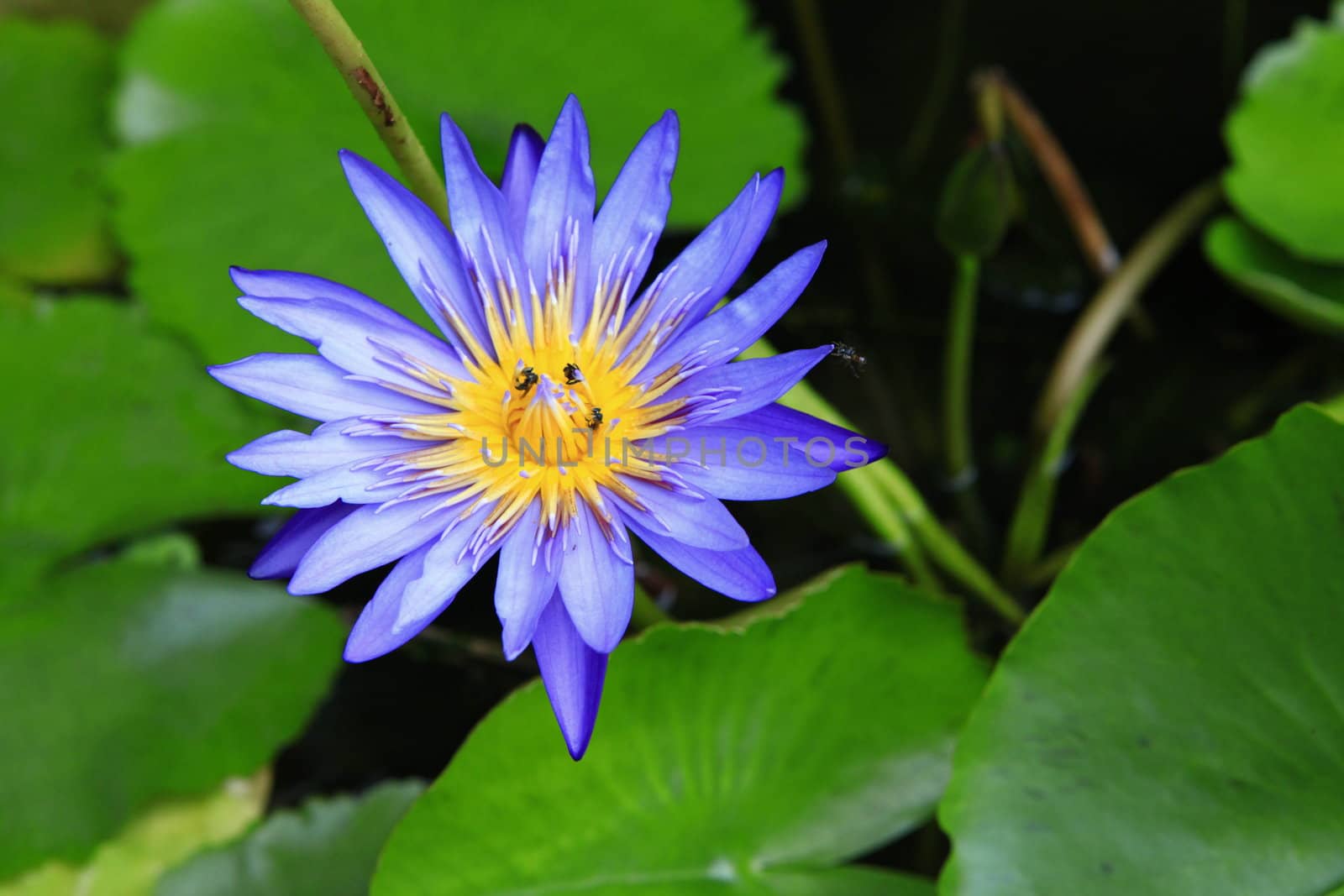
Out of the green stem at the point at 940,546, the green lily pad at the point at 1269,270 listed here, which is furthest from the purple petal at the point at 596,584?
the green lily pad at the point at 1269,270

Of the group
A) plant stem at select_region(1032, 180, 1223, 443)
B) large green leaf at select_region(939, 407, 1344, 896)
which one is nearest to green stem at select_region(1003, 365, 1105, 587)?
plant stem at select_region(1032, 180, 1223, 443)

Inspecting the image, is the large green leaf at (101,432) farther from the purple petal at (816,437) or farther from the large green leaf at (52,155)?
the purple petal at (816,437)

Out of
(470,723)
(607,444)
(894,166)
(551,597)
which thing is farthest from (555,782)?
(894,166)

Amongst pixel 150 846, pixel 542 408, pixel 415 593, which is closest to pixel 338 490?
pixel 415 593

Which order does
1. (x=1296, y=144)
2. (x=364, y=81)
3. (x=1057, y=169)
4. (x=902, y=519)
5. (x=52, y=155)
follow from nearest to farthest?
(x=364, y=81), (x=902, y=519), (x=1296, y=144), (x=1057, y=169), (x=52, y=155)

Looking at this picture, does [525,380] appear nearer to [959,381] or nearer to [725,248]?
[725,248]

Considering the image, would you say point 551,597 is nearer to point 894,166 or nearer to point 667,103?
point 667,103
